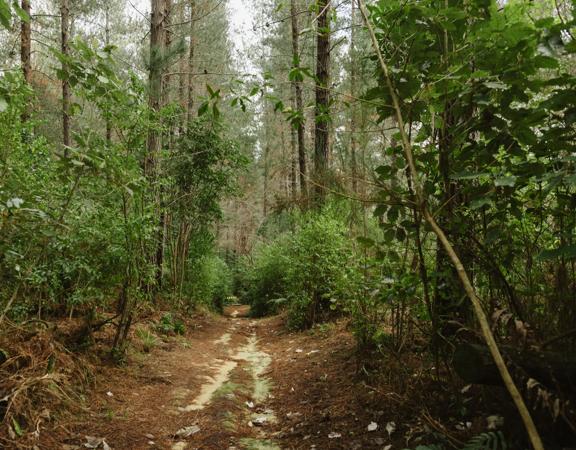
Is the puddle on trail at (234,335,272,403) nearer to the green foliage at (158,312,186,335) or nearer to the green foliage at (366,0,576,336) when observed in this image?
the green foliage at (158,312,186,335)

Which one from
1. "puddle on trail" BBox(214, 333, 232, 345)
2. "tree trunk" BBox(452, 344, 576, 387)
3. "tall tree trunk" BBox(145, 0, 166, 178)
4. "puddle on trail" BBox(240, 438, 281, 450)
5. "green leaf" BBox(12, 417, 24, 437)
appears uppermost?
"tall tree trunk" BBox(145, 0, 166, 178)

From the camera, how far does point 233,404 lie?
12.6ft

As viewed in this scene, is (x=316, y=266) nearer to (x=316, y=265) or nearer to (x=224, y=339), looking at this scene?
(x=316, y=265)

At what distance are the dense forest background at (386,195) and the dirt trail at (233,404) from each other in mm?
518

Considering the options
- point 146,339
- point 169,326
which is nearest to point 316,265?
point 169,326

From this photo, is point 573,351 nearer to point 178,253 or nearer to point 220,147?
point 220,147

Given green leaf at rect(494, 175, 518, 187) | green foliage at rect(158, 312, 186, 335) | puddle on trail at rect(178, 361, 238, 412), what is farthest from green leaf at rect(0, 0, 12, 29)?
green foliage at rect(158, 312, 186, 335)

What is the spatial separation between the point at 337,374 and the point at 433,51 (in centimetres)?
324

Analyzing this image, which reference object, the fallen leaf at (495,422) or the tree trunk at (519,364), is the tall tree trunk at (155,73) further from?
the fallen leaf at (495,422)

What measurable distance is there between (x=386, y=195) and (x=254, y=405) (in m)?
2.80

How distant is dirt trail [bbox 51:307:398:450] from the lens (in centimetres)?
297

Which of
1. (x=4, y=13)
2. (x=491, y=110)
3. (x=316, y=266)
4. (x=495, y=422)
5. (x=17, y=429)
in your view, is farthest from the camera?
(x=316, y=266)

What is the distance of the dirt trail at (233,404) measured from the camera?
2975 mm

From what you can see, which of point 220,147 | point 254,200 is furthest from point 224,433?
point 254,200
